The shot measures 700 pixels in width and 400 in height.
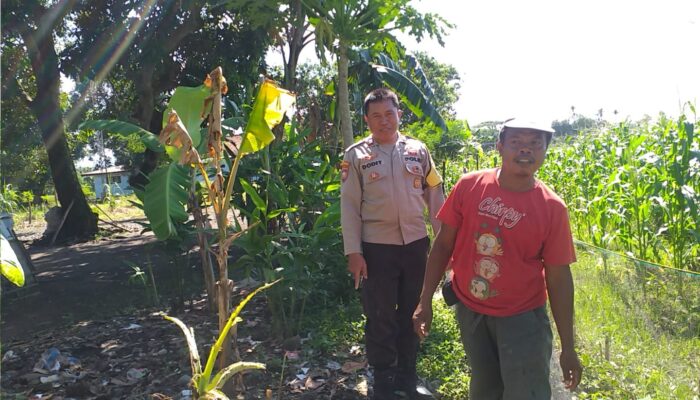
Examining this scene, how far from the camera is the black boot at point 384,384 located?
3178mm

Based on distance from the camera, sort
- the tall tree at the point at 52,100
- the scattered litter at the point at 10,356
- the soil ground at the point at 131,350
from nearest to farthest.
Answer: the soil ground at the point at 131,350 < the scattered litter at the point at 10,356 < the tall tree at the point at 52,100

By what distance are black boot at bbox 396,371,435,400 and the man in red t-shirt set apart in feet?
3.20

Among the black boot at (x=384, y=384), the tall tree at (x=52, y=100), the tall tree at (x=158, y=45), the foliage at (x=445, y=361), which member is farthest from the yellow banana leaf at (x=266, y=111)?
the tall tree at (x=52, y=100)

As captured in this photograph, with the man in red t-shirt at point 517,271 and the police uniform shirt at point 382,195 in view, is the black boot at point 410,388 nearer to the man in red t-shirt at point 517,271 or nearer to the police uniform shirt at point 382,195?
the police uniform shirt at point 382,195

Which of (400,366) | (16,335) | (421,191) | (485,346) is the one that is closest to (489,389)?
(485,346)

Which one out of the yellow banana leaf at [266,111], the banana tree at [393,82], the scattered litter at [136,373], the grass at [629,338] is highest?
the banana tree at [393,82]

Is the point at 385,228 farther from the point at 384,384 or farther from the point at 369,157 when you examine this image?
the point at 384,384

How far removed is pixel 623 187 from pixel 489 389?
4.03 metres

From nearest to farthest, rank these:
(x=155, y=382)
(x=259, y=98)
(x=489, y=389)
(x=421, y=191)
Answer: (x=489, y=389) < (x=259, y=98) < (x=421, y=191) < (x=155, y=382)

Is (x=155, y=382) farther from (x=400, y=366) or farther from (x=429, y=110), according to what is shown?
(x=429, y=110)

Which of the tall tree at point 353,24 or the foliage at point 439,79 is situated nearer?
the tall tree at point 353,24

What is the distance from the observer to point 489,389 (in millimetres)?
2326

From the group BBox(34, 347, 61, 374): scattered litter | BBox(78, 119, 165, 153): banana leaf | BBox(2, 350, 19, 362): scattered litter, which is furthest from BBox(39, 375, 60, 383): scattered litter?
BBox(78, 119, 165, 153): banana leaf

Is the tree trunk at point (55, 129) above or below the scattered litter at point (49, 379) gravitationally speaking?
above
